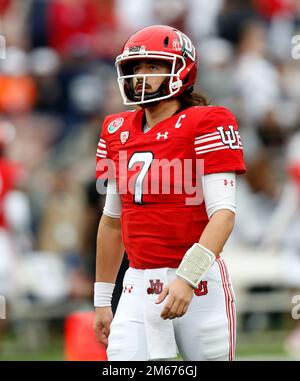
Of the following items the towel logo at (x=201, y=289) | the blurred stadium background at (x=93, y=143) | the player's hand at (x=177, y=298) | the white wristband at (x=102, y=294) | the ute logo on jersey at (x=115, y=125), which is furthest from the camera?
the blurred stadium background at (x=93, y=143)

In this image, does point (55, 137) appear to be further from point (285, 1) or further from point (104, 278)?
point (104, 278)

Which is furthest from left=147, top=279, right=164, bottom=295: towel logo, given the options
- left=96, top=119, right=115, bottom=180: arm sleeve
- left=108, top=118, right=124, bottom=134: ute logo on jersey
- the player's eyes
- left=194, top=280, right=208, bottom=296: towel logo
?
the player's eyes

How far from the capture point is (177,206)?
4.34m

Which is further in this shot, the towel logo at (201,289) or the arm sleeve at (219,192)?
the towel logo at (201,289)

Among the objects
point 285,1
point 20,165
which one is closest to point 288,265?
point 20,165

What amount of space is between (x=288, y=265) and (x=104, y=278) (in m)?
4.95

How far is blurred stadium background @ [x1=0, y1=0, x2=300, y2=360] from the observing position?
948 cm

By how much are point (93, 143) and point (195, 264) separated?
633cm

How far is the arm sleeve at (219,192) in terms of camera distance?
4.22 metres

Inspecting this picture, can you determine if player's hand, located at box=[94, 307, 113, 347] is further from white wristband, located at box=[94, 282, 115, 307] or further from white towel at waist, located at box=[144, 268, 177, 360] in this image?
white towel at waist, located at box=[144, 268, 177, 360]

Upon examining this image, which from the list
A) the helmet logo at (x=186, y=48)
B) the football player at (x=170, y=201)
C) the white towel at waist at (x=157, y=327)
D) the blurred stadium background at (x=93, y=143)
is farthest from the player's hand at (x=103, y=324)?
the blurred stadium background at (x=93, y=143)

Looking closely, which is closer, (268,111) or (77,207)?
(77,207)

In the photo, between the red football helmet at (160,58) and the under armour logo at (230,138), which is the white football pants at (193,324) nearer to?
the under armour logo at (230,138)

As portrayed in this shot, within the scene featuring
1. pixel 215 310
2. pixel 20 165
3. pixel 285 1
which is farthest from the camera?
pixel 285 1
